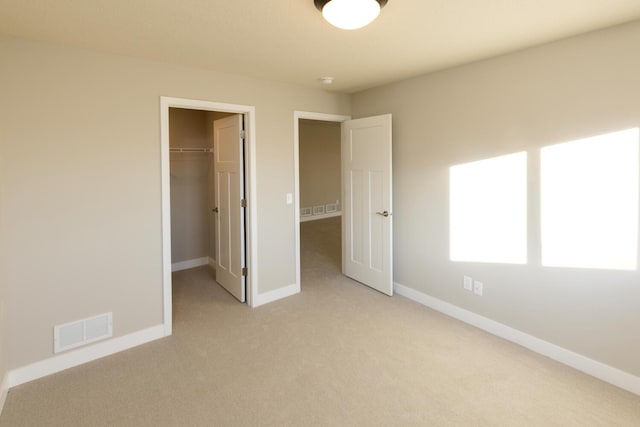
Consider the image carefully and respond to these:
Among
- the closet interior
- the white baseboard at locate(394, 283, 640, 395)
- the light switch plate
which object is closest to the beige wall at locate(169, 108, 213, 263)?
the closet interior

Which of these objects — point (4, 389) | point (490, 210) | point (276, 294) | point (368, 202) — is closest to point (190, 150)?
point (276, 294)

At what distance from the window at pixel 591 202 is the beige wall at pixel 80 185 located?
2849mm

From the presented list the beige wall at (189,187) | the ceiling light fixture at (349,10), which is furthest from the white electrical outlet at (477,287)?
the beige wall at (189,187)

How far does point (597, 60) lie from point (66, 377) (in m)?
4.20

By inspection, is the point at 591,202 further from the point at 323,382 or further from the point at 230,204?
the point at 230,204

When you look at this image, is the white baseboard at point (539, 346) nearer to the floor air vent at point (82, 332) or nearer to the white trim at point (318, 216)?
the floor air vent at point (82, 332)

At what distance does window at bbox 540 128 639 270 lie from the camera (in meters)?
2.22

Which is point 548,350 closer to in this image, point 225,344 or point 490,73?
point 490,73

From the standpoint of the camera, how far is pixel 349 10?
1668mm

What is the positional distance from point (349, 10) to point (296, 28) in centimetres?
64

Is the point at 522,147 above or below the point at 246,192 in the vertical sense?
above

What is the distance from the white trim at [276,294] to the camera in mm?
3686

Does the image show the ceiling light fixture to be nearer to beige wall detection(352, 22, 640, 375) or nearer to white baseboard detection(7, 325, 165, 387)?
beige wall detection(352, 22, 640, 375)

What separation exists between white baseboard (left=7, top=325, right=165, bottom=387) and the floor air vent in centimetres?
5
